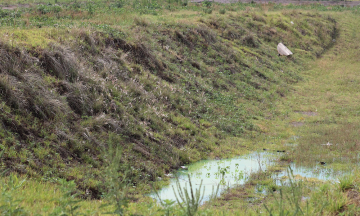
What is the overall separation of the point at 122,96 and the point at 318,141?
21.2ft

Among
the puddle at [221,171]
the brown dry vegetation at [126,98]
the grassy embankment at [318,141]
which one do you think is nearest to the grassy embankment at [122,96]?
the brown dry vegetation at [126,98]

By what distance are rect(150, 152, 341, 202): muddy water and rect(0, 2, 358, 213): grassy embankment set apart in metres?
0.51

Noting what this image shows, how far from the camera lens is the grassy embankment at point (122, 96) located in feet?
25.2

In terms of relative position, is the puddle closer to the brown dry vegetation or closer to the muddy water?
the muddy water

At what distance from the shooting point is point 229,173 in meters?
9.12

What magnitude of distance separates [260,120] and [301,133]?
1.92 metres

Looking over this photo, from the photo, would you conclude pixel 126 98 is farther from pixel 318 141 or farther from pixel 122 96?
pixel 318 141

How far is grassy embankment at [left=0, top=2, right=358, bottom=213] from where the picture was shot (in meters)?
7.68

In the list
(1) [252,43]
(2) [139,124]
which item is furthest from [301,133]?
(1) [252,43]

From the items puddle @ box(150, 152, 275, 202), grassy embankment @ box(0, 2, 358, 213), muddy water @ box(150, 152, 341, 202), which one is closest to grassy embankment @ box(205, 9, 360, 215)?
Answer: muddy water @ box(150, 152, 341, 202)

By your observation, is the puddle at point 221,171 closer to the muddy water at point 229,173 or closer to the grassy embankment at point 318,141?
the muddy water at point 229,173

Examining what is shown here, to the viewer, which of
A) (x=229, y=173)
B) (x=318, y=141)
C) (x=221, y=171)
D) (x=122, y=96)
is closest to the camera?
(x=221, y=171)

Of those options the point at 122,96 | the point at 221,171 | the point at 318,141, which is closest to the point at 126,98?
the point at 122,96

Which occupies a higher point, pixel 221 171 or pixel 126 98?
pixel 126 98
